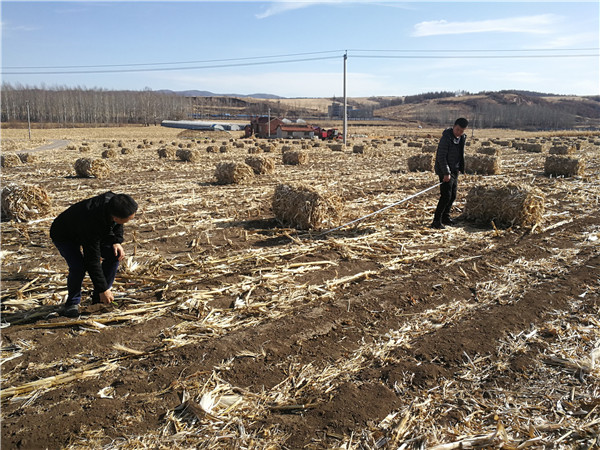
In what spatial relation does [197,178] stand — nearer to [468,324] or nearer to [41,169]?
[41,169]

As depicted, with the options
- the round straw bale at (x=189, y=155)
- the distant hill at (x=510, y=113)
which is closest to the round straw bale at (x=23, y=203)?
the round straw bale at (x=189, y=155)

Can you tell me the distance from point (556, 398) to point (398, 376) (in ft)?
4.59

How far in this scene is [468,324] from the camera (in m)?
5.14

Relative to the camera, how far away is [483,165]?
19.2 m

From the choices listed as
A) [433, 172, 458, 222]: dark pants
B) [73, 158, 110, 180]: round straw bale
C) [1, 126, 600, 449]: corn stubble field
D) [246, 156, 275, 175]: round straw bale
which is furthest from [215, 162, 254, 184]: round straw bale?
[433, 172, 458, 222]: dark pants

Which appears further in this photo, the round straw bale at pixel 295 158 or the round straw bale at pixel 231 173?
the round straw bale at pixel 295 158

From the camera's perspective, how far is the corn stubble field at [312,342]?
3465 millimetres

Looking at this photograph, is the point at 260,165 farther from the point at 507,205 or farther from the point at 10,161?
the point at 10,161

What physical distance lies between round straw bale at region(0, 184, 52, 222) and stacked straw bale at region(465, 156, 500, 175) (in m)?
16.9

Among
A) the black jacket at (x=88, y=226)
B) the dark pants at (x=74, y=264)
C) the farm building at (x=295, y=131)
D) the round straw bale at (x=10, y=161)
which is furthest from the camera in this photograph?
the farm building at (x=295, y=131)

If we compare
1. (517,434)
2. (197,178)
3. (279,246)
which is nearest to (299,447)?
(517,434)

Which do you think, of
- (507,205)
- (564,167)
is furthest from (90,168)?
(564,167)

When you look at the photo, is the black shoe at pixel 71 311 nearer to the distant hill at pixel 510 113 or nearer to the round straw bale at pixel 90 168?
the round straw bale at pixel 90 168

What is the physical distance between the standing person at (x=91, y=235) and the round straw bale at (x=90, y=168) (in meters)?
13.2
